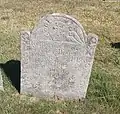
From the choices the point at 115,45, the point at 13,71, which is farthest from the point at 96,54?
the point at 13,71

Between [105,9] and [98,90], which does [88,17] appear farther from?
[98,90]

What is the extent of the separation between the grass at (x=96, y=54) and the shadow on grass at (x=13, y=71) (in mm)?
104

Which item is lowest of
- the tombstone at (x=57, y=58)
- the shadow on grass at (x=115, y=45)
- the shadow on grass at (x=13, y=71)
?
the shadow on grass at (x=115, y=45)

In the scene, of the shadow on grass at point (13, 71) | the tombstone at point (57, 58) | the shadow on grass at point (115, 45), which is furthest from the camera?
the shadow on grass at point (115, 45)

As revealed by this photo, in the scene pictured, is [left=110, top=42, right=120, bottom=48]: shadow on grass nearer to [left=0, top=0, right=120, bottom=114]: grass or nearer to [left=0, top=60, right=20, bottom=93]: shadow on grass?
[left=0, top=0, right=120, bottom=114]: grass

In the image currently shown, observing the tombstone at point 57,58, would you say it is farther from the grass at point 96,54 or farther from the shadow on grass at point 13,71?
the shadow on grass at point 13,71

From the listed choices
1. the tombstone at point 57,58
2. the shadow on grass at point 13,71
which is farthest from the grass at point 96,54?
the tombstone at point 57,58

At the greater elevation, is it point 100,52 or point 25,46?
point 25,46

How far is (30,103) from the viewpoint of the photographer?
5410mm

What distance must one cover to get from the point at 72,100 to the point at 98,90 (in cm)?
49

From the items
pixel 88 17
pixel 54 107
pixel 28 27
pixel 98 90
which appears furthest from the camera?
pixel 88 17

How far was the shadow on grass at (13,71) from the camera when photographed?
19.2ft

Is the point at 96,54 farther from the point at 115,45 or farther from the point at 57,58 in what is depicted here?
the point at 57,58

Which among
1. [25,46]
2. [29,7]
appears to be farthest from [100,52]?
[29,7]
